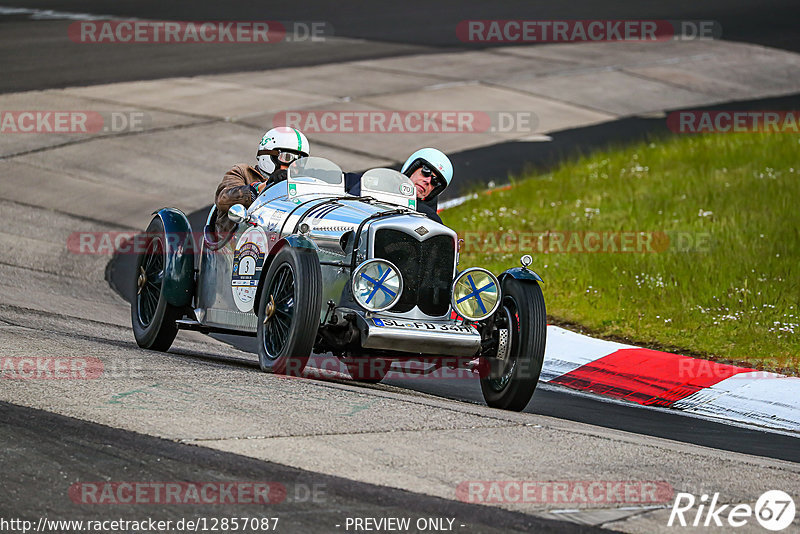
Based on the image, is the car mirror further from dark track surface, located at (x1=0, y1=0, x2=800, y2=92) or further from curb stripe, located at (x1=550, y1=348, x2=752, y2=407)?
dark track surface, located at (x1=0, y1=0, x2=800, y2=92)

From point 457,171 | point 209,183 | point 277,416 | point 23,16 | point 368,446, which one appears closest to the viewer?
point 368,446

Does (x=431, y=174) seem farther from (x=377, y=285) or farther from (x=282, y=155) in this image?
(x=377, y=285)

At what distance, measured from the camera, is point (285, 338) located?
24.3ft

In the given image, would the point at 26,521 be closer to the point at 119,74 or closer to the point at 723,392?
the point at 723,392

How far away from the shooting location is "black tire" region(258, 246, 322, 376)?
707 centimetres

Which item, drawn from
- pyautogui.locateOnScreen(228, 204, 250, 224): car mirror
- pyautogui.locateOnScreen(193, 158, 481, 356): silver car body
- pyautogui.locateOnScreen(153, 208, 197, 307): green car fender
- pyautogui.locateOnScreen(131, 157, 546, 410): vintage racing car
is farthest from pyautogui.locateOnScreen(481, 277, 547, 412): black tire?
pyautogui.locateOnScreen(153, 208, 197, 307): green car fender

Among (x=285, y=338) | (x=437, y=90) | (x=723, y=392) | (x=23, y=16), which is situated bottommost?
(x=723, y=392)

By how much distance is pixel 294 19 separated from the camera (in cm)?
2912

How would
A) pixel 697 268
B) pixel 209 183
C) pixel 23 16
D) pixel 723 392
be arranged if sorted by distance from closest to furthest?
pixel 723 392, pixel 697 268, pixel 209 183, pixel 23 16

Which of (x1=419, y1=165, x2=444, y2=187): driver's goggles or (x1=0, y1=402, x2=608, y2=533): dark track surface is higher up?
(x1=419, y1=165, x2=444, y2=187): driver's goggles

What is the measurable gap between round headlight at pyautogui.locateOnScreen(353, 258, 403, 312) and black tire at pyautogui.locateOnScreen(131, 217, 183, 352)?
7.61 ft

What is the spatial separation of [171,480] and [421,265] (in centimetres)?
279

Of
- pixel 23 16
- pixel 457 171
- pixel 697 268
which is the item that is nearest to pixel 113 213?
pixel 457 171

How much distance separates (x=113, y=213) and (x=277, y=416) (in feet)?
29.5
